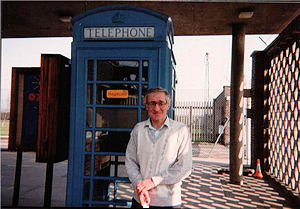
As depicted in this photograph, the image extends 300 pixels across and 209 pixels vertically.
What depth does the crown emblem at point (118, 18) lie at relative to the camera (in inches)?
119

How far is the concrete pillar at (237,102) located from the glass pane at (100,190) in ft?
11.2

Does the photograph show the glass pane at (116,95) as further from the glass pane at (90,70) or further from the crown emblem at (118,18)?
the crown emblem at (118,18)

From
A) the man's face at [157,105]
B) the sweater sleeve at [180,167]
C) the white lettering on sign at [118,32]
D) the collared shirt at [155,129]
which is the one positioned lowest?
the sweater sleeve at [180,167]

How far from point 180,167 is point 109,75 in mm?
1349

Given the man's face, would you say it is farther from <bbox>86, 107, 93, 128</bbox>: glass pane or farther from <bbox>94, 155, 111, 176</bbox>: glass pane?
<bbox>94, 155, 111, 176</bbox>: glass pane

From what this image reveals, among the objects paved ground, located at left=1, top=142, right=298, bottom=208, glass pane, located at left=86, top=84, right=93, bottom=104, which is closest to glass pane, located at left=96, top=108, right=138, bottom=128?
glass pane, located at left=86, top=84, right=93, bottom=104

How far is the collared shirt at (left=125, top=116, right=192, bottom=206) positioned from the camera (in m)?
2.19

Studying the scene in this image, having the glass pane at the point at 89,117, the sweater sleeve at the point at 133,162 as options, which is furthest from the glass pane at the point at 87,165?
the sweater sleeve at the point at 133,162

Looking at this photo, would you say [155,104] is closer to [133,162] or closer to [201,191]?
[133,162]

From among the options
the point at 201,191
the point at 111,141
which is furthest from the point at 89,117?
the point at 201,191

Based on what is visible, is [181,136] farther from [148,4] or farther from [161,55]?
[148,4]

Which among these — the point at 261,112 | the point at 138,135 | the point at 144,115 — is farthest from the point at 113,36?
the point at 261,112

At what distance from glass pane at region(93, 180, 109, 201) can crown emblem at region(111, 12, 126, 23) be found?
5.85ft

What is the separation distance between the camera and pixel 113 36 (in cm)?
300
